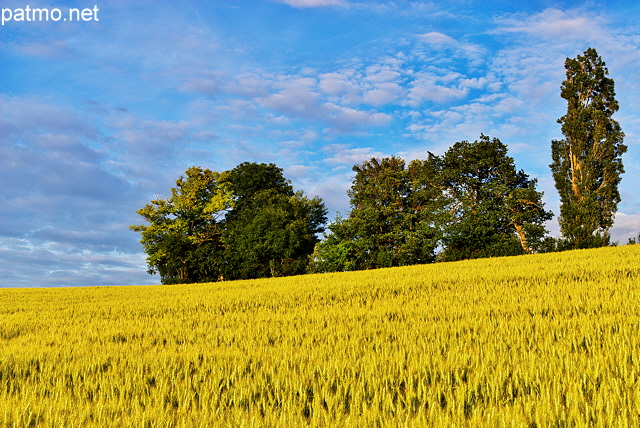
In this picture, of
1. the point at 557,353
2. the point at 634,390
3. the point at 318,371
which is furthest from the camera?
the point at 557,353

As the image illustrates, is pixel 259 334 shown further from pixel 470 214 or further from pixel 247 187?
pixel 247 187

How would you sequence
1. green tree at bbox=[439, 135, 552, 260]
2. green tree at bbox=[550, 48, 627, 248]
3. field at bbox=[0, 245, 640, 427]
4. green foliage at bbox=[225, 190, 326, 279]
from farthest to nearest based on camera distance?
green foliage at bbox=[225, 190, 326, 279] → green tree at bbox=[439, 135, 552, 260] → green tree at bbox=[550, 48, 627, 248] → field at bbox=[0, 245, 640, 427]

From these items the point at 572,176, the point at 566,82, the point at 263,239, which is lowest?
the point at 263,239

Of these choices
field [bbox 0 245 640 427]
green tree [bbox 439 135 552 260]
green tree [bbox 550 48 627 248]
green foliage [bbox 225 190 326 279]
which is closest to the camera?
field [bbox 0 245 640 427]

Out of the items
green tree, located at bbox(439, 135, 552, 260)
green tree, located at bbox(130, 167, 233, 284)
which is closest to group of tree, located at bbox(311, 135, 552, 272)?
green tree, located at bbox(439, 135, 552, 260)

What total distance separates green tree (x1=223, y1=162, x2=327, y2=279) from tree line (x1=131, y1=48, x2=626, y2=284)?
0.40 ft

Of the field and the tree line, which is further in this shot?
the tree line

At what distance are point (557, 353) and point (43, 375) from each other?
6.57 metres

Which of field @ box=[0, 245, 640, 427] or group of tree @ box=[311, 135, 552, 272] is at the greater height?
group of tree @ box=[311, 135, 552, 272]

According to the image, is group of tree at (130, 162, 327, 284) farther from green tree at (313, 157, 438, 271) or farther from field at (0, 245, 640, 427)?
field at (0, 245, 640, 427)

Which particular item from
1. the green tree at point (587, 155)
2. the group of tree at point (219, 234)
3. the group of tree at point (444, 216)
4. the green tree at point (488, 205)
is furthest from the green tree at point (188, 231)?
the green tree at point (587, 155)

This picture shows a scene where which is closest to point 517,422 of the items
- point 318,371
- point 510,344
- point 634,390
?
point 634,390

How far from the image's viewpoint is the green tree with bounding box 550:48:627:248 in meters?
34.9

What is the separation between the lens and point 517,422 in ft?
10.1
